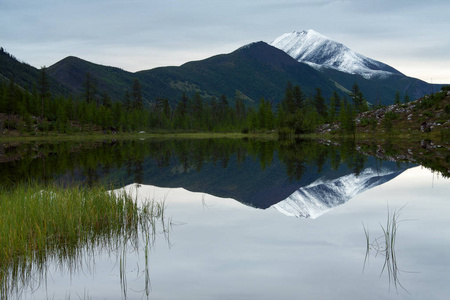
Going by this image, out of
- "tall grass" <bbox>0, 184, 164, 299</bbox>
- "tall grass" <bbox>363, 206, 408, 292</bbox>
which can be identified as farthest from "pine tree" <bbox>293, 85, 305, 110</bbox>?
"tall grass" <bbox>363, 206, 408, 292</bbox>

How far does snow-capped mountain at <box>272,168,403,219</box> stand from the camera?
50.4ft

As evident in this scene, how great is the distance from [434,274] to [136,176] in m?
→ 20.3

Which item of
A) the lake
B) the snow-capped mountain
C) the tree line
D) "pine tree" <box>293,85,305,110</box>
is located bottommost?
the lake

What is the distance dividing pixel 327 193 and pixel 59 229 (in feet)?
38.3

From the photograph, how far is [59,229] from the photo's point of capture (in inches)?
424

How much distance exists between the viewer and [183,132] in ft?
479

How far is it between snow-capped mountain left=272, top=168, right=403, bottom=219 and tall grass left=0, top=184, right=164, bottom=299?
5.27 metres

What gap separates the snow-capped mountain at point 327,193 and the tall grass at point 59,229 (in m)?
5.27

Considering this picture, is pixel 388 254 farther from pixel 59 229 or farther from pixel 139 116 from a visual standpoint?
pixel 139 116

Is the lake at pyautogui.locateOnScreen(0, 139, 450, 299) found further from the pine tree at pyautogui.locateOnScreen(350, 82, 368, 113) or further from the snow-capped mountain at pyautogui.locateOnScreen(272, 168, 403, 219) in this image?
the pine tree at pyautogui.locateOnScreen(350, 82, 368, 113)

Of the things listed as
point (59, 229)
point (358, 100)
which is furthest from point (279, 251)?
point (358, 100)

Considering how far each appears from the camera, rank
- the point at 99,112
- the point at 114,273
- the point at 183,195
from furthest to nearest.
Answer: the point at 99,112 < the point at 183,195 < the point at 114,273

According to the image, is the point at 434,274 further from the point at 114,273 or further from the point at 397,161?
the point at 397,161

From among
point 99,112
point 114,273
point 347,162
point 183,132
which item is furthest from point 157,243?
point 183,132
